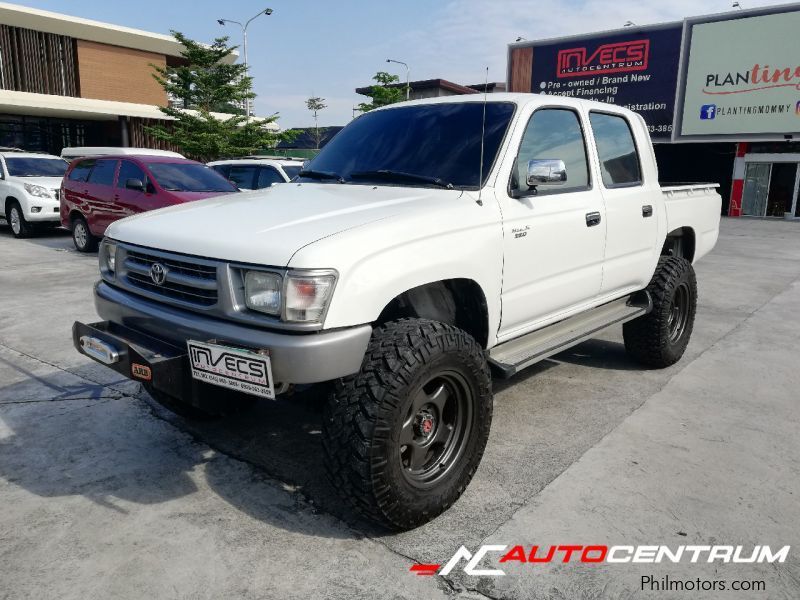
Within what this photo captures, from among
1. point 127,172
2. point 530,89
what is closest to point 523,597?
point 127,172

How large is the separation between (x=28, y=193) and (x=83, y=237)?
2.79 meters

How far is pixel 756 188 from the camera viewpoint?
964 inches

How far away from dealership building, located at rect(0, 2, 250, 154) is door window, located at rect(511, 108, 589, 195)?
2592 centimetres

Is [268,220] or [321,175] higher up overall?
[321,175]

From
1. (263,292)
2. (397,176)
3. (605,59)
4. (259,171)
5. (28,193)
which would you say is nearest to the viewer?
(263,292)

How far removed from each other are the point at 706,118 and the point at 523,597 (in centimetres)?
2510

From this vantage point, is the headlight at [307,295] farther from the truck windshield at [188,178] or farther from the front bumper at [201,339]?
the truck windshield at [188,178]

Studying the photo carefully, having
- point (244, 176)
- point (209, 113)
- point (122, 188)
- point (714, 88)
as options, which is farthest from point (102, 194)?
point (714, 88)

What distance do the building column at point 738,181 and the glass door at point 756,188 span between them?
173 mm

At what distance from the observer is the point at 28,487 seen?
311cm

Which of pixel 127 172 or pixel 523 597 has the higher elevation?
pixel 127 172

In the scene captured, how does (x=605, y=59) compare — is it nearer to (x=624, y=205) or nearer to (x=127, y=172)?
(x=127, y=172)

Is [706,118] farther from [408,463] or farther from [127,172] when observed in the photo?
[408,463]

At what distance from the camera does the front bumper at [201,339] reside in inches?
94.2
